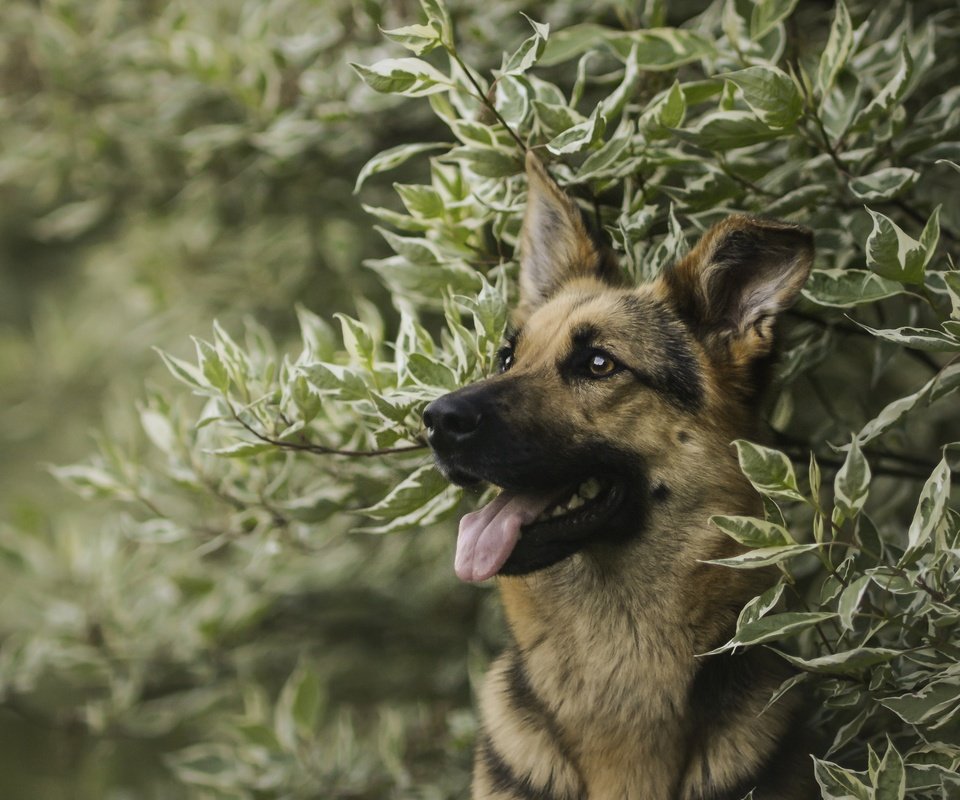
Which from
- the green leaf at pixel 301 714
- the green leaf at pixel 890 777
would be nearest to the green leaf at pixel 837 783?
the green leaf at pixel 890 777

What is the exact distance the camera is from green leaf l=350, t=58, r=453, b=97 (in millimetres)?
2525

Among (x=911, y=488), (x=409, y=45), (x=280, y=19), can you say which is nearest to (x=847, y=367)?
(x=911, y=488)

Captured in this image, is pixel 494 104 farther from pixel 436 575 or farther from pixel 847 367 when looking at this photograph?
pixel 436 575

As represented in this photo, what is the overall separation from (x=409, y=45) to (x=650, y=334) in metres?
0.88

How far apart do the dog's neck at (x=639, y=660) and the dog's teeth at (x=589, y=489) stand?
0.16m

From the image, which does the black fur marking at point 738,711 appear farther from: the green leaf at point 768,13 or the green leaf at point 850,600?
the green leaf at point 768,13

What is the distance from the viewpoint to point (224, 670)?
4.68m

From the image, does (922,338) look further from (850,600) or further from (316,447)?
(316,447)

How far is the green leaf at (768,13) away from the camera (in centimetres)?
276

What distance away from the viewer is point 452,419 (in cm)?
237

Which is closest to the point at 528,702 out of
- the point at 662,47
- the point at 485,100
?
the point at 485,100

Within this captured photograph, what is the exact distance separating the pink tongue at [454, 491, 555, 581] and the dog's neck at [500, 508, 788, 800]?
0.23m

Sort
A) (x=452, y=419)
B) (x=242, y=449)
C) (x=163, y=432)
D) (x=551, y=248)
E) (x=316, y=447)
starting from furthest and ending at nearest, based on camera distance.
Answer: (x=163, y=432) < (x=551, y=248) < (x=316, y=447) < (x=242, y=449) < (x=452, y=419)

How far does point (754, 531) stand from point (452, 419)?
2.19ft
